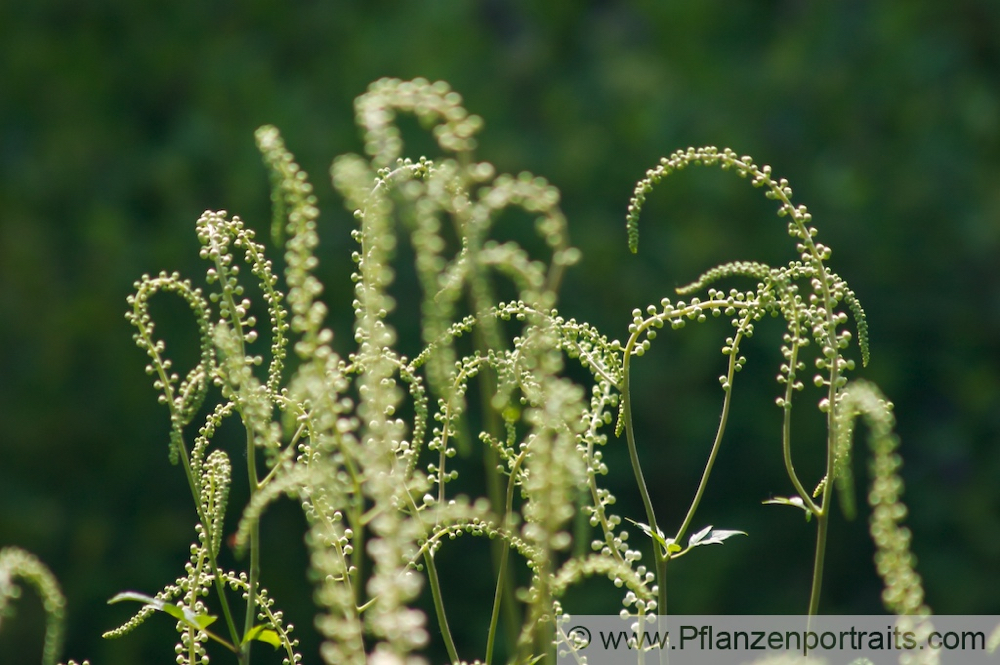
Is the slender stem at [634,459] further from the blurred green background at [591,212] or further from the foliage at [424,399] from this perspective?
the blurred green background at [591,212]

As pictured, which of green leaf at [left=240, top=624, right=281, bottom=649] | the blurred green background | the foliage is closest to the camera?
the foliage

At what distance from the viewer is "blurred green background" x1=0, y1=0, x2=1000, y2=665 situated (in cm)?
239

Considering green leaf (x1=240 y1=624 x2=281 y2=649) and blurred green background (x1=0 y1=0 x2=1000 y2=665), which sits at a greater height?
blurred green background (x1=0 y1=0 x2=1000 y2=665)

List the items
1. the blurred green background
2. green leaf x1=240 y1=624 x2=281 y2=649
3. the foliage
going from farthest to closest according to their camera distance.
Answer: the blurred green background
green leaf x1=240 y1=624 x2=281 y2=649
the foliage

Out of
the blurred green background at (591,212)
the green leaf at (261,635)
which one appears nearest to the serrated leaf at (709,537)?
the green leaf at (261,635)

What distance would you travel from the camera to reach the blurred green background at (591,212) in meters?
2.39

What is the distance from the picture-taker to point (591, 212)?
A: 2574 millimetres

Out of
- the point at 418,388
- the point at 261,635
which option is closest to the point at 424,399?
the point at 418,388

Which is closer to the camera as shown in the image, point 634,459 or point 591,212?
point 634,459

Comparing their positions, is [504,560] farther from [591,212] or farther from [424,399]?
[591,212]

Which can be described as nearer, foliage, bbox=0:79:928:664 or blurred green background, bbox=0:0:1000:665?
foliage, bbox=0:79:928:664

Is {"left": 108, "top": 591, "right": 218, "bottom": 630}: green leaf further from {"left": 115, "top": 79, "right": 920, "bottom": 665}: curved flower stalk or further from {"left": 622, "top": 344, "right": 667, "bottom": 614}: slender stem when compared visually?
{"left": 622, "top": 344, "right": 667, "bottom": 614}: slender stem

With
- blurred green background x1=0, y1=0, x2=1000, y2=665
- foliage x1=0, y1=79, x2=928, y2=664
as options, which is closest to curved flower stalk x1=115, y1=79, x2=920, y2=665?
foliage x1=0, y1=79, x2=928, y2=664

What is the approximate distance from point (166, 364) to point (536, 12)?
99.4 inches
